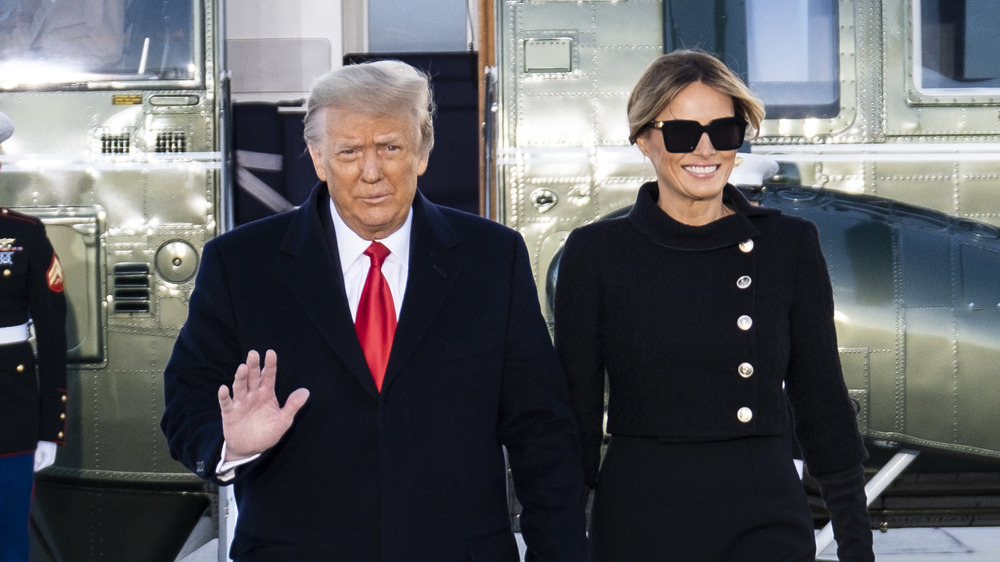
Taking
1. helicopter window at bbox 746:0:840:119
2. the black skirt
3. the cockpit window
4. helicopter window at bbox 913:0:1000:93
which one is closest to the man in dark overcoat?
the black skirt

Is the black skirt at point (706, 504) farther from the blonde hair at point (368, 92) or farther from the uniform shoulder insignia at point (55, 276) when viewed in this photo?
the uniform shoulder insignia at point (55, 276)

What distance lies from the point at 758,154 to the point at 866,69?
505 millimetres

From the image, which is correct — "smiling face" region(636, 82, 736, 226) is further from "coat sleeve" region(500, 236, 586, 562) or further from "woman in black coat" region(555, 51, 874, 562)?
"coat sleeve" region(500, 236, 586, 562)

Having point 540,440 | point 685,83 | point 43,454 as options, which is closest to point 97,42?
point 43,454

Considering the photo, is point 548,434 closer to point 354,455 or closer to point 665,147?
point 354,455

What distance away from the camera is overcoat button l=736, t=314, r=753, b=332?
7.24 feet

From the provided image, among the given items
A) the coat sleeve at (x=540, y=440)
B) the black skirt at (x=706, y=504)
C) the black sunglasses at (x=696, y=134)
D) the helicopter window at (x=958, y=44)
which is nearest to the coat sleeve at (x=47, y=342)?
the coat sleeve at (x=540, y=440)

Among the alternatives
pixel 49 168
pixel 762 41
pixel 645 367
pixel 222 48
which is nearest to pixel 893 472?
pixel 762 41

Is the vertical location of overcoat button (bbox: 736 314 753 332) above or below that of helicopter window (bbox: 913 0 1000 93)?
below

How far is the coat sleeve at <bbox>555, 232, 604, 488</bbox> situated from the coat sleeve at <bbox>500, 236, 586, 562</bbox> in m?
0.07

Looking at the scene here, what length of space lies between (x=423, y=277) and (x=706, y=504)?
0.69 metres

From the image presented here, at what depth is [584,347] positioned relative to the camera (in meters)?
2.26

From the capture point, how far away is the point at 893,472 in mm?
4020

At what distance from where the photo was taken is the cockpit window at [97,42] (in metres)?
4.28
